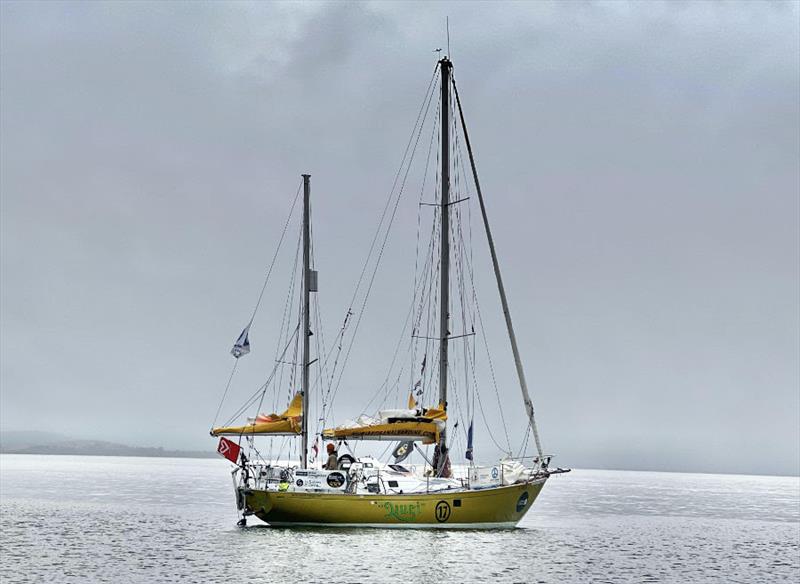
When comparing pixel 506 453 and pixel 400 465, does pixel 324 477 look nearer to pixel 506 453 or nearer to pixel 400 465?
pixel 400 465

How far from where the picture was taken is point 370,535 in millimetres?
60219

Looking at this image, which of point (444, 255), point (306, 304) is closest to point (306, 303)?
point (306, 304)

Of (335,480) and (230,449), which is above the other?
(230,449)

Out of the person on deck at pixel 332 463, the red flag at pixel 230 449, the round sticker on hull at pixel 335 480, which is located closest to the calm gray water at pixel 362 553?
the round sticker on hull at pixel 335 480

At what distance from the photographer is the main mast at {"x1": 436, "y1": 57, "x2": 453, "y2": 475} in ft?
208

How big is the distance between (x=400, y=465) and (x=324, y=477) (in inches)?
227

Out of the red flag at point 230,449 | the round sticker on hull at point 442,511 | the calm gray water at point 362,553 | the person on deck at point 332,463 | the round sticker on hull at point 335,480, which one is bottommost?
the calm gray water at point 362,553

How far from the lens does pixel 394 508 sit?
5809 centimetres

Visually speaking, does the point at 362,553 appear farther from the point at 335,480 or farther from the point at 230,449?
the point at 230,449

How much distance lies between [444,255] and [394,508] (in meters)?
16.2

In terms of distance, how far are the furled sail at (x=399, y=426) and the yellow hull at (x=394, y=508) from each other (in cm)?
490

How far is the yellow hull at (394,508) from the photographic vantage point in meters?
58.2

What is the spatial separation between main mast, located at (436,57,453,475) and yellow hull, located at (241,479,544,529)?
447cm

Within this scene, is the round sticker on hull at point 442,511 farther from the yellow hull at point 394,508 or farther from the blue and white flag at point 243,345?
the blue and white flag at point 243,345
